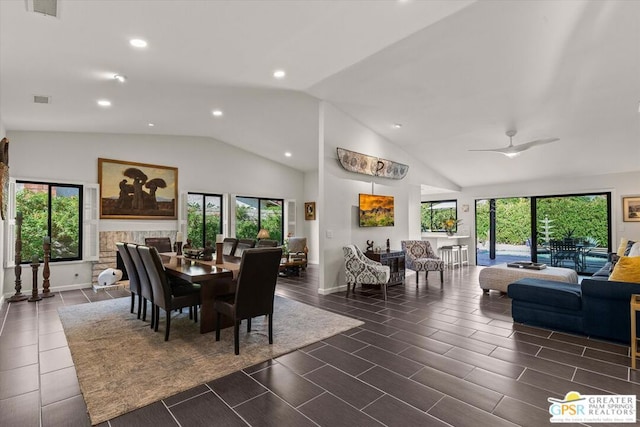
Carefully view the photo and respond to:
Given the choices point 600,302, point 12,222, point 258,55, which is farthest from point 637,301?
point 12,222

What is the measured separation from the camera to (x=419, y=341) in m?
3.31

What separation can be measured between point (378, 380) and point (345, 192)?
3.88 metres

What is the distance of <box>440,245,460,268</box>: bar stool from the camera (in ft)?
28.3

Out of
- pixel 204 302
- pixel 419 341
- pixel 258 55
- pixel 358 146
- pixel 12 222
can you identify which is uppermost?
pixel 258 55

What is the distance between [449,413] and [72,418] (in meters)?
2.51

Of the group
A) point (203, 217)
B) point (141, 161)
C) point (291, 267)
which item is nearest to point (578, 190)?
point (291, 267)

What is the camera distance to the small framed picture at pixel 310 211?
9.83 m

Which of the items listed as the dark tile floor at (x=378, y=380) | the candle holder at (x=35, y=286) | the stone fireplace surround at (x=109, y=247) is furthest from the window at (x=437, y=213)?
the candle holder at (x=35, y=286)

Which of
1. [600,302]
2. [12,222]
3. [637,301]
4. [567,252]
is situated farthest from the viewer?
[567,252]

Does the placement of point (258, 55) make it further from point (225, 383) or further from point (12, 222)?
point (12, 222)

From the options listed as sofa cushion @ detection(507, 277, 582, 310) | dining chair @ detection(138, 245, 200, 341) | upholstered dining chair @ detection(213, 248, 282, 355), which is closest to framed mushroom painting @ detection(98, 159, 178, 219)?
dining chair @ detection(138, 245, 200, 341)

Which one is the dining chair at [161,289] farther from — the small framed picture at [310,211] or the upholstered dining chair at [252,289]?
the small framed picture at [310,211]

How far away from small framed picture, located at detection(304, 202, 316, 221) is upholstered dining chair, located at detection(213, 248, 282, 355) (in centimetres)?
659

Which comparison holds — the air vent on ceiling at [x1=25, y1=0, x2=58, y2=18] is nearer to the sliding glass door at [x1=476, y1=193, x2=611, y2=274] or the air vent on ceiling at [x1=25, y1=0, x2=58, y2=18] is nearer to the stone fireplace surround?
the stone fireplace surround
